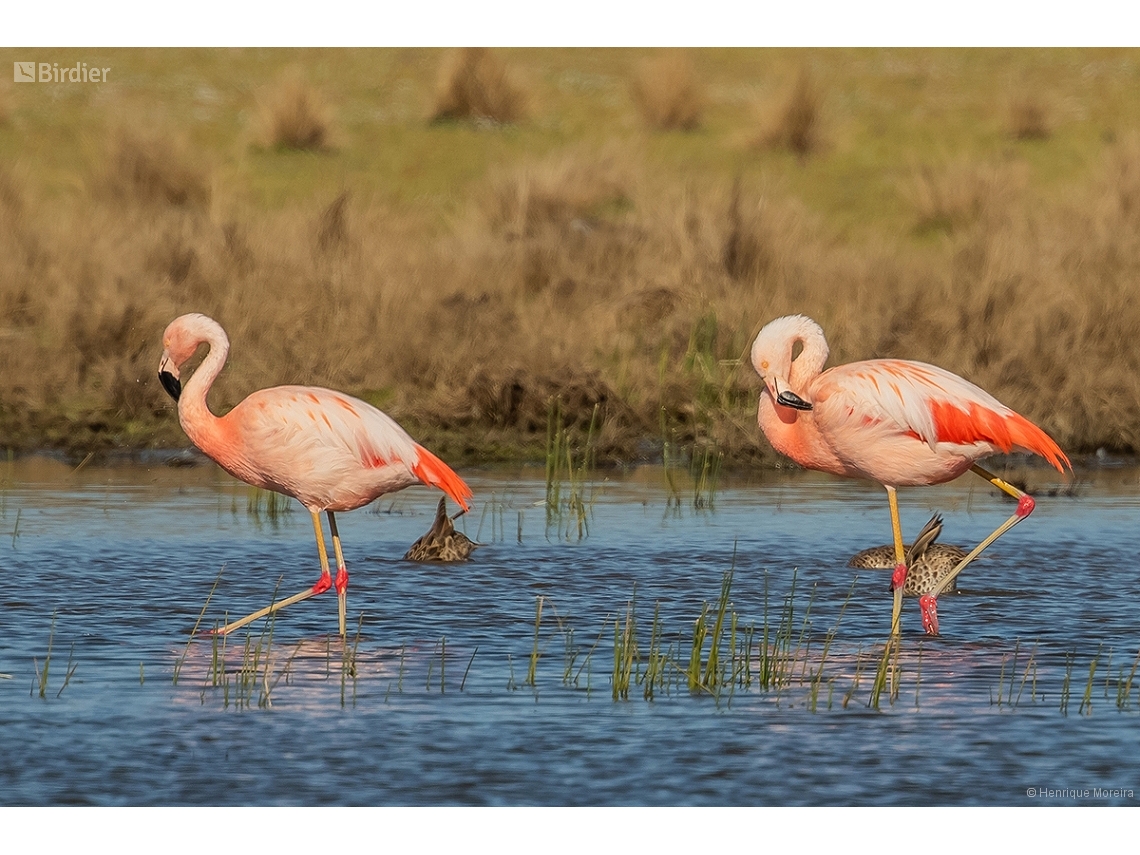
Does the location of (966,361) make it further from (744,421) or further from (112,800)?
(112,800)

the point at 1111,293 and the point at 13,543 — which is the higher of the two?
the point at 1111,293

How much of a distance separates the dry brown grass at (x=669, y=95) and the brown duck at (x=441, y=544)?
1604 centimetres

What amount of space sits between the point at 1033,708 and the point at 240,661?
3.07m

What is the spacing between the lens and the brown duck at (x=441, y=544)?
979 cm

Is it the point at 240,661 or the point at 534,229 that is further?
the point at 534,229

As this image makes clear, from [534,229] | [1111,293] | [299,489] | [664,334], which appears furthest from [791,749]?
[534,229]

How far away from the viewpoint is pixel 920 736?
21.7 feet

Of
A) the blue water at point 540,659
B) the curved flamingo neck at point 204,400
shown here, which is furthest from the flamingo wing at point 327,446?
the blue water at point 540,659

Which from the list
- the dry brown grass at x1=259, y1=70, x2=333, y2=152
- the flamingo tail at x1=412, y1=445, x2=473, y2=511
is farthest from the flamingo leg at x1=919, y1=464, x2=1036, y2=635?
the dry brown grass at x1=259, y1=70, x2=333, y2=152

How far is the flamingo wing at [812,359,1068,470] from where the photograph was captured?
8.81m

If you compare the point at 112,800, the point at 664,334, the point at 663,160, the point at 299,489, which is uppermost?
the point at 663,160

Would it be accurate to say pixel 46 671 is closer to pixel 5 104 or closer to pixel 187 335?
pixel 187 335

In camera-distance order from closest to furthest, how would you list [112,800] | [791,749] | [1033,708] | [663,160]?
[112,800] → [791,749] → [1033,708] → [663,160]

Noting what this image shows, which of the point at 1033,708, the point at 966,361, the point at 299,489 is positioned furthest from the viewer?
the point at 966,361
